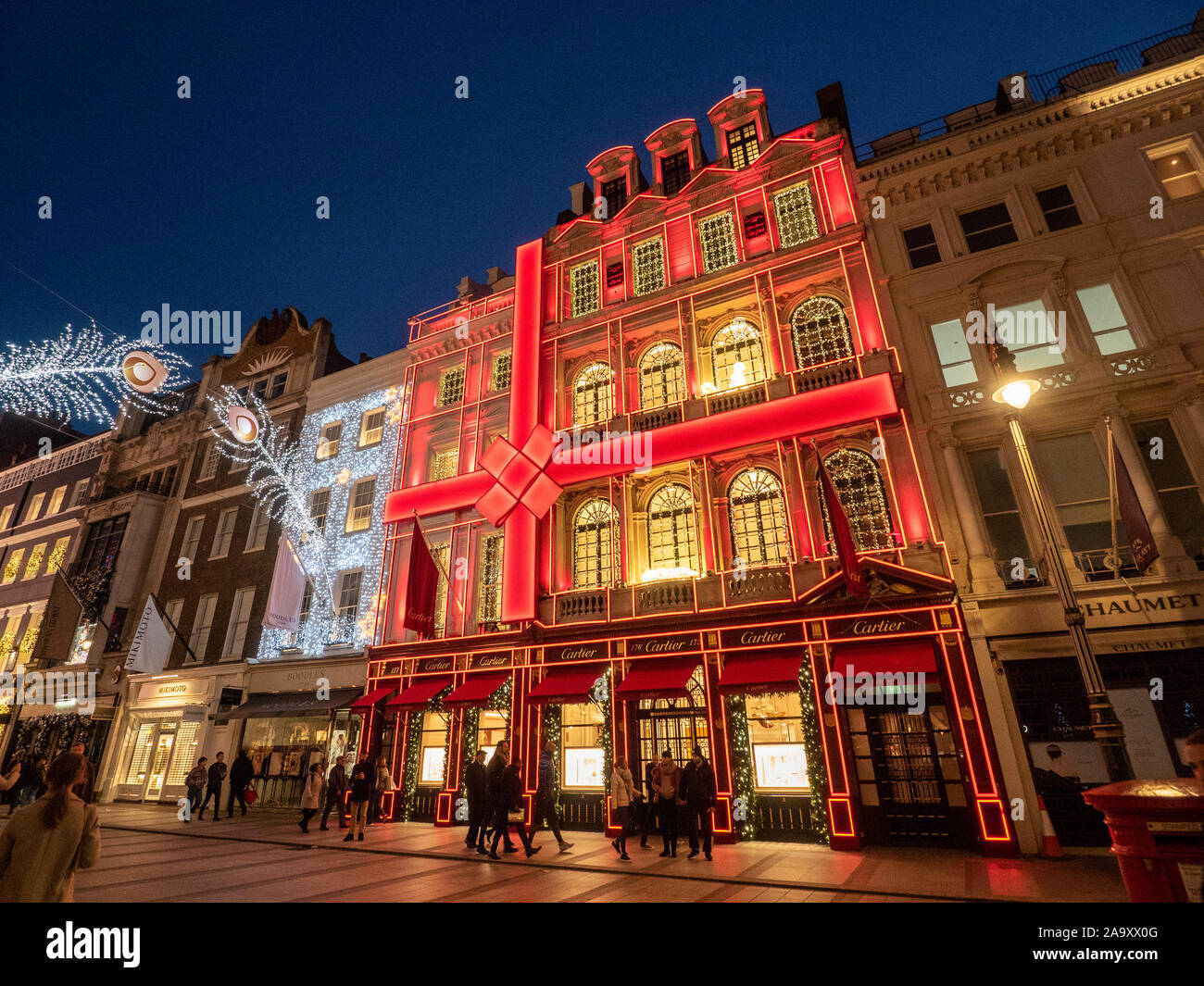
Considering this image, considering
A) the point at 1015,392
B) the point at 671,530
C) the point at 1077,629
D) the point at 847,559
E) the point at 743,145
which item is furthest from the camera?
the point at 743,145

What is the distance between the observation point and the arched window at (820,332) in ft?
51.8

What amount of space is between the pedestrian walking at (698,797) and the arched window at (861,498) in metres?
6.26

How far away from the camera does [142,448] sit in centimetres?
3075

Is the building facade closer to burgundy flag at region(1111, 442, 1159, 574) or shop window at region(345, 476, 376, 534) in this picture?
burgundy flag at region(1111, 442, 1159, 574)

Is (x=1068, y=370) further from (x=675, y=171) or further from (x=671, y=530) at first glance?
(x=675, y=171)

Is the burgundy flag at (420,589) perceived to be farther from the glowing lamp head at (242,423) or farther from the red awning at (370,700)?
the glowing lamp head at (242,423)

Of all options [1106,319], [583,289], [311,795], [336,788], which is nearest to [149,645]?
[311,795]

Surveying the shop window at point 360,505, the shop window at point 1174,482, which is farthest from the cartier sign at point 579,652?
the shop window at point 1174,482

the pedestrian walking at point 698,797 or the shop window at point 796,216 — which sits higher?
the shop window at point 796,216

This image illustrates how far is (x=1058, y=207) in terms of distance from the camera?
14.8m

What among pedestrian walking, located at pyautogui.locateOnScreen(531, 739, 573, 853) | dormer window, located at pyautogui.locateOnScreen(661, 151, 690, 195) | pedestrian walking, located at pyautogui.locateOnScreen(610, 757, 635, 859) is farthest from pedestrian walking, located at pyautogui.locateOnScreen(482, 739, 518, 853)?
dormer window, located at pyautogui.locateOnScreen(661, 151, 690, 195)

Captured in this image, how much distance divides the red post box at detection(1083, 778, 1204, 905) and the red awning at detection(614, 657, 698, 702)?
382 inches

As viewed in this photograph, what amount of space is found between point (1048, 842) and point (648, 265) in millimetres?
17599

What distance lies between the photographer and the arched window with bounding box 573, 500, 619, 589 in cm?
1673
